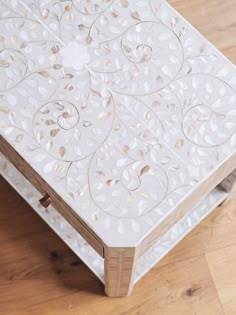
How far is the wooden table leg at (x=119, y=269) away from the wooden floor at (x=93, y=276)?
0.22ft

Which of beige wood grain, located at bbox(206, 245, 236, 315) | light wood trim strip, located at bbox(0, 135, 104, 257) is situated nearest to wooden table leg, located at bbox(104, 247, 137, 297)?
light wood trim strip, located at bbox(0, 135, 104, 257)

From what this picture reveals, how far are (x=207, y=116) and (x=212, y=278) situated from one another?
0.50 metres

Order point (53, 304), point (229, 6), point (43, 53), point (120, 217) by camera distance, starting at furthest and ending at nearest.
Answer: point (229, 6) < point (53, 304) < point (43, 53) < point (120, 217)

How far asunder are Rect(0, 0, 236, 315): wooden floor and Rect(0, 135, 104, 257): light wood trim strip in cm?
37

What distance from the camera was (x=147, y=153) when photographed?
99cm

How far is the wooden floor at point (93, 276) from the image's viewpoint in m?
1.34

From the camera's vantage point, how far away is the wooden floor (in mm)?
1339

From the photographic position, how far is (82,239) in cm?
129

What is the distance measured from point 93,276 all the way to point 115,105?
51 cm

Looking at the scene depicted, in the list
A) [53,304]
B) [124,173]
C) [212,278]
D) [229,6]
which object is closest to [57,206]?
[124,173]

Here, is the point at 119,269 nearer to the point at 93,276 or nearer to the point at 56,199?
the point at 56,199

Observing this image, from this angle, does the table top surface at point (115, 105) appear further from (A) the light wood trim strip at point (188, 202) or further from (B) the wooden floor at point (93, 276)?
(B) the wooden floor at point (93, 276)

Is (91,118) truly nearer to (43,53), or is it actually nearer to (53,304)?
(43,53)

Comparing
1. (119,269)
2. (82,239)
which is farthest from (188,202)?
(82,239)
